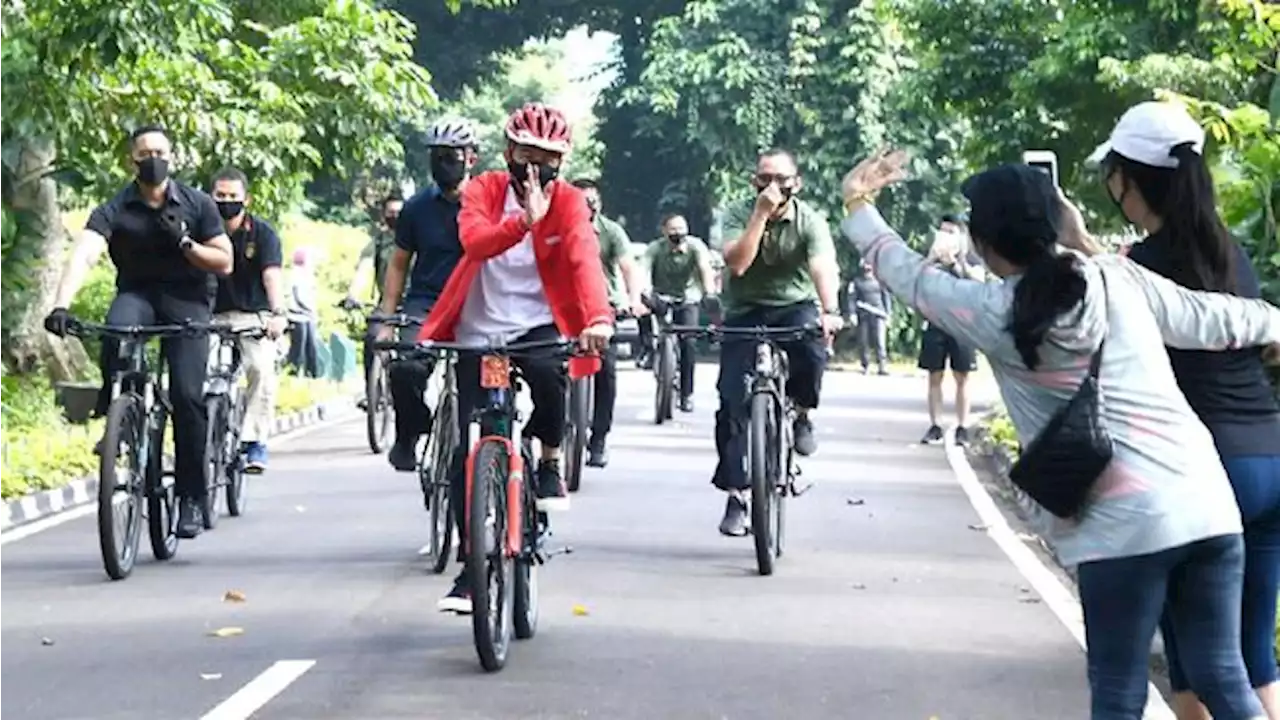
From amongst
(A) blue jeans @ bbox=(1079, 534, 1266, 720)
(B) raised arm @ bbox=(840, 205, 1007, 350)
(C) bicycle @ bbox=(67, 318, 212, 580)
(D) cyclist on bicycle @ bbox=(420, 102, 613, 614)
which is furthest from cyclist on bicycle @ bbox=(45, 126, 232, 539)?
(A) blue jeans @ bbox=(1079, 534, 1266, 720)

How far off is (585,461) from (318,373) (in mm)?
12814

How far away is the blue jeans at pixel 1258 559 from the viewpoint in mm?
6191

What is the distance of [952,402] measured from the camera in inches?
1110

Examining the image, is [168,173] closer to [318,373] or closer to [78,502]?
[78,502]

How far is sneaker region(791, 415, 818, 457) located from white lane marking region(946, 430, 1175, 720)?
1106 millimetres

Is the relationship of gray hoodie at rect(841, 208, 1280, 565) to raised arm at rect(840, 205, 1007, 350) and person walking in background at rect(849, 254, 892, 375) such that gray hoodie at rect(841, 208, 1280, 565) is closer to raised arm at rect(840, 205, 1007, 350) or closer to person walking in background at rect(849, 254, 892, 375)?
raised arm at rect(840, 205, 1007, 350)

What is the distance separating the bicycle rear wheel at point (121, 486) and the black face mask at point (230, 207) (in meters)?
3.05

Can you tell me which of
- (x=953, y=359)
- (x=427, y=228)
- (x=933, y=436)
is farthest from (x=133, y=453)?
(x=933, y=436)

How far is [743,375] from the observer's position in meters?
12.4

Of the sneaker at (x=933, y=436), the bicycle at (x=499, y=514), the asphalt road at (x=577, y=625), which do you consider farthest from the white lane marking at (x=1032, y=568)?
the sneaker at (x=933, y=436)

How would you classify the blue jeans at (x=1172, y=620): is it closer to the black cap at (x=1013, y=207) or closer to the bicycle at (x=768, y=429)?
the black cap at (x=1013, y=207)

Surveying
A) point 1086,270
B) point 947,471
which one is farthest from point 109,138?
point 1086,270

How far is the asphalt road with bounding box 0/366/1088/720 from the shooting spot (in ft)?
27.7

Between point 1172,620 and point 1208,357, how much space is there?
0.76m
